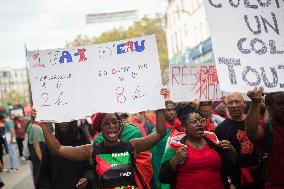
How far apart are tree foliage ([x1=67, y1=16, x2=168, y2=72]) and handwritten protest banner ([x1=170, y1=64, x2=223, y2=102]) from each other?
39.9 m

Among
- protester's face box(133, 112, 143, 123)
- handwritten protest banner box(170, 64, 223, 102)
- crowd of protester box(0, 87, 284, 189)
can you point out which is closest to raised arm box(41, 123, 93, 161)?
crowd of protester box(0, 87, 284, 189)

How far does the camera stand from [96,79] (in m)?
4.26

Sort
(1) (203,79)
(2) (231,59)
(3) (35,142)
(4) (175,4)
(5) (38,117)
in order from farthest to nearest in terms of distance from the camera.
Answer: (4) (175,4), (3) (35,142), (1) (203,79), (5) (38,117), (2) (231,59)

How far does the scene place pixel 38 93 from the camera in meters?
4.21

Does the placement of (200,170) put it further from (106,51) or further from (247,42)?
(106,51)

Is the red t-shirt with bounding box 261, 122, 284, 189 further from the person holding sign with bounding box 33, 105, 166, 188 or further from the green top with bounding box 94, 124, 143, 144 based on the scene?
the green top with bounding box 94, 124, 143, 144

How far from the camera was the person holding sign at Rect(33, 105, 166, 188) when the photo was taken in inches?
156

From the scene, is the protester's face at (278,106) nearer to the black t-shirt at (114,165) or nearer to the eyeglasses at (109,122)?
the black t-shirt at (114,165)

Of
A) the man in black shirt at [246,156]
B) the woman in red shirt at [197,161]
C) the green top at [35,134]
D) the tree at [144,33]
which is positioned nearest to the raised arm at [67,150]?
the woman in red shirt at [197,161]

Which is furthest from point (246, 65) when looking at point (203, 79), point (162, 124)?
point (203, 79)

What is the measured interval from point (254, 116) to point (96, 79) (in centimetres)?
146

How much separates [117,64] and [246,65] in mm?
1248

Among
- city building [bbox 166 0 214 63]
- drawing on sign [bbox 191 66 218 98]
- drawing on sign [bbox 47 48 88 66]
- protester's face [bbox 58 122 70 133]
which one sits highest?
city building [bbox 166 0 214 63]

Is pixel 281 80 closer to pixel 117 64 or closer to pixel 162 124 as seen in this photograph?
pixel 162 124
